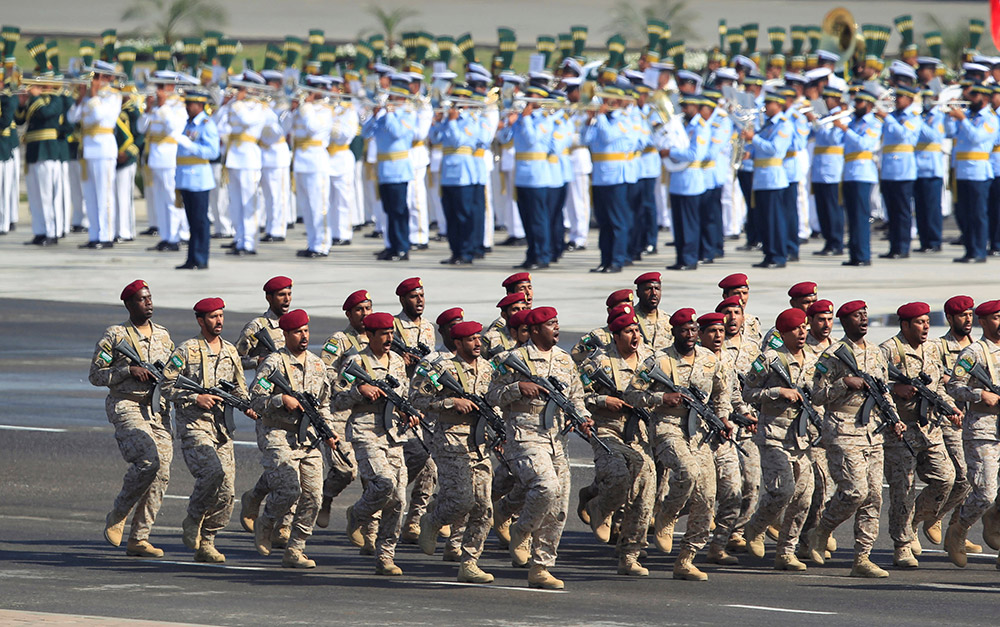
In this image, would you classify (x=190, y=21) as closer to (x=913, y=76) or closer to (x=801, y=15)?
(x=801, y=15)

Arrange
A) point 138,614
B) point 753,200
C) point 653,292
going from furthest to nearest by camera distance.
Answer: point 753,200
point 653,292
point 138,614

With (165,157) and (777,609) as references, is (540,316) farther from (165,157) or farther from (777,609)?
(165,157)

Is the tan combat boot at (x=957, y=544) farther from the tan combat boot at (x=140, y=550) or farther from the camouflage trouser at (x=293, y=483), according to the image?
the tan combat boot at (x=140, y=550)

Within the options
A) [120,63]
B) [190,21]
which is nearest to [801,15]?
[190,21]

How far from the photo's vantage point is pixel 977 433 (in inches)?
415

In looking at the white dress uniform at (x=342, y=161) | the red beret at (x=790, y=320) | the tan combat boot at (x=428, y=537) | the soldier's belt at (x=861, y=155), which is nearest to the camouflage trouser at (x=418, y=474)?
the tan combat boot at (x=428, y=537)

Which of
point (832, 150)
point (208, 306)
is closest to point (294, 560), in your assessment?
point (208, 306)

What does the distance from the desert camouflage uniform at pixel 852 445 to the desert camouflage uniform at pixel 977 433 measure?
0.42 metres

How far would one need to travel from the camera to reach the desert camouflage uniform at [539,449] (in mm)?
9797

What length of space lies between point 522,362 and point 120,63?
20.1m

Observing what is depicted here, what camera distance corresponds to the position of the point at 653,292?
1187 cm

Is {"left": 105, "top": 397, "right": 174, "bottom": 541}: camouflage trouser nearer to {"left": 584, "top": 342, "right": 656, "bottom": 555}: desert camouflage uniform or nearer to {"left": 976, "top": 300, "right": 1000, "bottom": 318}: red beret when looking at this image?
{"left": 584, "top": 342, "right": 656, "bottom": 555}: desert camouflage uniform

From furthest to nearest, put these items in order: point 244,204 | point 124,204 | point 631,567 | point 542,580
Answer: point 124,204, point 244,204, point 631,567, point 542,580

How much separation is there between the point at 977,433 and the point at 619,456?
6.59 ft
